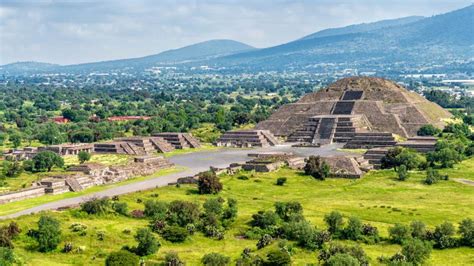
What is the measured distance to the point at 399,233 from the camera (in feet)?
182

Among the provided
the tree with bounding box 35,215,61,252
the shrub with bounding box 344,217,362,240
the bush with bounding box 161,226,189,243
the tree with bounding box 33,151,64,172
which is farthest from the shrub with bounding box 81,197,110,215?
the tree with bounding box 33,151,64,172

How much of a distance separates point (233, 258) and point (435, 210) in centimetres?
2348

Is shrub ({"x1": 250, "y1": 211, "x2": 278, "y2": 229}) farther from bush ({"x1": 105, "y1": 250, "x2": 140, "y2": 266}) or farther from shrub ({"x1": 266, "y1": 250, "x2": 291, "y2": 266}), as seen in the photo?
bush ({"x1": 105, "y1": 250, "x2": 140, "y2": 266})

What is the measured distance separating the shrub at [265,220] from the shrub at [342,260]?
12.2 m

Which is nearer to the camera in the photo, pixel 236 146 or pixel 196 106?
pixel 236 146

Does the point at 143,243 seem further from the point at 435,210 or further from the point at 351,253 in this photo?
the point at 435,210

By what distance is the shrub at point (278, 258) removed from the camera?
48719mm

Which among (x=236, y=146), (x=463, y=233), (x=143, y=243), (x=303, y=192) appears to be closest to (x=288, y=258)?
(x=143, y=243)

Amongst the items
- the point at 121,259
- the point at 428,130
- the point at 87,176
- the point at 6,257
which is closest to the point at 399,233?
the point at 121,259

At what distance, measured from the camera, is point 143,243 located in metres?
52.0

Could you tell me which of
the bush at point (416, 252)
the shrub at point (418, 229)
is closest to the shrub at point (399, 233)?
the shrub at point (418, 229)

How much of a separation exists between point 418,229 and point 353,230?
16.0 feet

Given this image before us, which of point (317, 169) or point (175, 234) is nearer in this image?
point (175, 234)

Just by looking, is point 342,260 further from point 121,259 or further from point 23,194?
point 23,194
